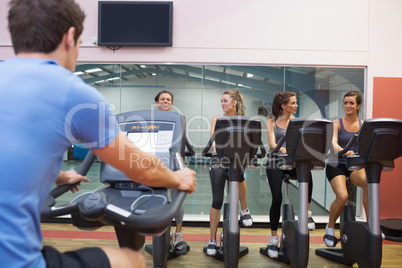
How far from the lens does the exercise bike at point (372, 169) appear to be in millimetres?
2404

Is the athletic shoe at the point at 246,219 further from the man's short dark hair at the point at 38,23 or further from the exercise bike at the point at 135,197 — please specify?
the man's short dark hair at the point at 38,23

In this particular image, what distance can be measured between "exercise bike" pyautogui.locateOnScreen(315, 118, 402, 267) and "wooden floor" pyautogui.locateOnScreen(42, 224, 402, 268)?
0.42m

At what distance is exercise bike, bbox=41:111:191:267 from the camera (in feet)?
3.67

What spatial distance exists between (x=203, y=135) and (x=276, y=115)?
121 cm

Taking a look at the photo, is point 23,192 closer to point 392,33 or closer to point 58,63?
point 58,63

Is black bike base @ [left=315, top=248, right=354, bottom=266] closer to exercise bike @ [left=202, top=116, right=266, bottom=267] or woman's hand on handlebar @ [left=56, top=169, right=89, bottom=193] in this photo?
exercise bike @ [left=202, top=116, right=266, bottom=267]

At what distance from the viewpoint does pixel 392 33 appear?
4285 millimetres

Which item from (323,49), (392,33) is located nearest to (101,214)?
(323,49)

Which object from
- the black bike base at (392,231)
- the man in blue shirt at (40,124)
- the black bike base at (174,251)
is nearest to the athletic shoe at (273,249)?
the black bike base at (174,251)

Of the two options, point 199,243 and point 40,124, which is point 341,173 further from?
point 40,124

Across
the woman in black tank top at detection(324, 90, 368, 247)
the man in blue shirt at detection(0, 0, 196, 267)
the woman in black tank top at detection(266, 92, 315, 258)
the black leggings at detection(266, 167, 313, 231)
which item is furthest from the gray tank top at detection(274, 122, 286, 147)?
the man in blue shirt at detection(0, 0, 196, 267)

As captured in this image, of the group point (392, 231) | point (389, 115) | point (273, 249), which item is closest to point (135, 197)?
point (273, 249)

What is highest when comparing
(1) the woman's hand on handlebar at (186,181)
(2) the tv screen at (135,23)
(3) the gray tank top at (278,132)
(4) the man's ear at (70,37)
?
(2) the tv screen at (135,23)

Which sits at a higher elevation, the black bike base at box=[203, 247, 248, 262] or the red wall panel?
the red wall panel
